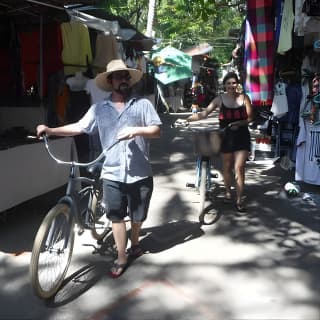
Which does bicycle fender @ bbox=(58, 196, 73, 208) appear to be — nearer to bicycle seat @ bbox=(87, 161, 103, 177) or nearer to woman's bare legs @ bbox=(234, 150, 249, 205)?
bicycle seat @ bbox=(87, 161, 103, 177)

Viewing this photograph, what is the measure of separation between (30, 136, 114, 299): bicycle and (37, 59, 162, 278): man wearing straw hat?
173 millimetres

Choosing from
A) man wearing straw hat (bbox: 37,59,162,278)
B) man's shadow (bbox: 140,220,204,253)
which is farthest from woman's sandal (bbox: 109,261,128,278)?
man's shadow (bbox: 140,220,204,253)

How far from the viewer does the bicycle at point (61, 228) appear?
3518 mm

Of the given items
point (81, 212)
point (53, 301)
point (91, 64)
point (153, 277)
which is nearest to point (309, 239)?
point (153, 277)

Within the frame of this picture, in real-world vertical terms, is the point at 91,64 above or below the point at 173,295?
above

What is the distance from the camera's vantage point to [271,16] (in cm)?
677

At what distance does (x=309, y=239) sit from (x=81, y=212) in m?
2.48

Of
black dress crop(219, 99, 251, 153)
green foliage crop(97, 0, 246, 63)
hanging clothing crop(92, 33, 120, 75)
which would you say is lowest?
black dress crop(219, 99, 251, 153)

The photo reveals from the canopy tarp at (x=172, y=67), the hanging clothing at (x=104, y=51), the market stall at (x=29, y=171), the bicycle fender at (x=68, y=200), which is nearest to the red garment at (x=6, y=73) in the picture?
the hanging clothing at (x=104, y=51)

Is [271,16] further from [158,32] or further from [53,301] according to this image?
[158,32]

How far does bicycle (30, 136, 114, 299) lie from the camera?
352cm

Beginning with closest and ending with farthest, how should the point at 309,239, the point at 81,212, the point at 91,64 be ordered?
the point at 81,212, the point at 309,239, the point at 91,64

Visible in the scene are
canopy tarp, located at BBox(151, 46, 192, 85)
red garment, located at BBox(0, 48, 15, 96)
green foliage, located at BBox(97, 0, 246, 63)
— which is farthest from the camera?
green foliage, located at BBox(97, 0, 246, 63)

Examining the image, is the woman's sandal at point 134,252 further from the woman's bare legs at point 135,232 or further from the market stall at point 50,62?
the market stall at point 50,62
